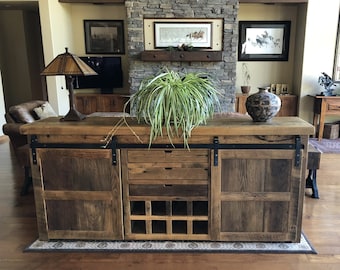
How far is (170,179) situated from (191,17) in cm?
436

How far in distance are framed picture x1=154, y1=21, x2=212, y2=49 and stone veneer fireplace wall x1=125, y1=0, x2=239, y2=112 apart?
15cm

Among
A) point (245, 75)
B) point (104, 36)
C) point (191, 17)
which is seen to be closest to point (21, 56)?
point (104, 36)

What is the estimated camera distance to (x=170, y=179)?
224cm

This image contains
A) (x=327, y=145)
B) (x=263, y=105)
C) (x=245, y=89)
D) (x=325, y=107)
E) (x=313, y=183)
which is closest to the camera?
(x=263, y=105)

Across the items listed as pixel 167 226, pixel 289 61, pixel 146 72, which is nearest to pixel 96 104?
pixel 146 72

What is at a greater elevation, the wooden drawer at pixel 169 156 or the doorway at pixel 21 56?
the doorway at pixel 21 56

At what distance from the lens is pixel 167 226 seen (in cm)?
234

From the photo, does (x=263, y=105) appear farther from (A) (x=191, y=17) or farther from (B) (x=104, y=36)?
(B) (x=104, y=36)

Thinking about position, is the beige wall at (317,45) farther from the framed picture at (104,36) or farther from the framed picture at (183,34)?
the framed picture at (104,36)

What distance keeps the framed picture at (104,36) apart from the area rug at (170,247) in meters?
5.11

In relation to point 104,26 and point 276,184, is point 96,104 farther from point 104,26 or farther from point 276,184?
point 276,184

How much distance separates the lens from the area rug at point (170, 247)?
2.24 meters

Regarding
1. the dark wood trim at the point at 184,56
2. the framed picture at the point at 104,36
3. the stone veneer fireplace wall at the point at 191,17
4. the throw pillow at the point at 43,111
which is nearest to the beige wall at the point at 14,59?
the framed picture at the point at 104,36

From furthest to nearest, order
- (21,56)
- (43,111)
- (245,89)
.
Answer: (21,56) < (245,89) < (43,111)
